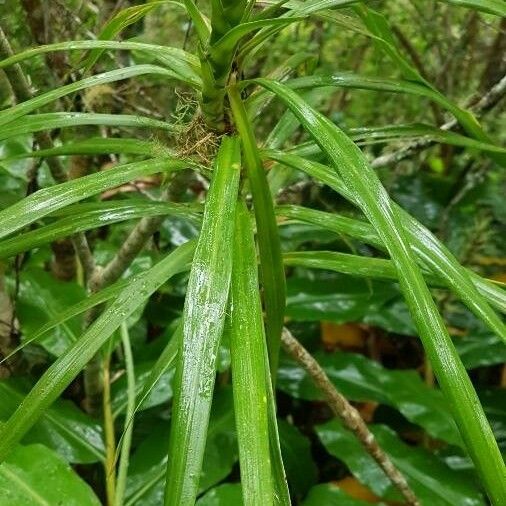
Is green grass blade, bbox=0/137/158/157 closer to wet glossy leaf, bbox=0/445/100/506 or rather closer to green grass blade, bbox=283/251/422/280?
green grass blade, bbox=283/251/422/280

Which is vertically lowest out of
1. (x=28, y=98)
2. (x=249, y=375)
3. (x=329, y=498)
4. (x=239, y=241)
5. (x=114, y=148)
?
(x=329, y=498)

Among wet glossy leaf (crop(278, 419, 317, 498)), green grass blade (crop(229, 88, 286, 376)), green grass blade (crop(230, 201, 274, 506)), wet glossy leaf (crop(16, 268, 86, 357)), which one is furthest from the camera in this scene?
wet glossy leaf (crop(278, 419, 317, 498))

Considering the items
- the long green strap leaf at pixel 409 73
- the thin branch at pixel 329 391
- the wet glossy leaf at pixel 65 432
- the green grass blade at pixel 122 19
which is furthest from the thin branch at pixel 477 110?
the wet glossy leaf at pixel 65 432

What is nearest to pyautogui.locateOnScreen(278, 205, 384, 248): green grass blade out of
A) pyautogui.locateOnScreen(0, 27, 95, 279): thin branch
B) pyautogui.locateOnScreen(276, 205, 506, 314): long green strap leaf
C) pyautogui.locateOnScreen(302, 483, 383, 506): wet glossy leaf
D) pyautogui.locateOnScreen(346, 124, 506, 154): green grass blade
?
pyautogui.locateOnScreen(276, 205, 506, 314): long green strap leaf

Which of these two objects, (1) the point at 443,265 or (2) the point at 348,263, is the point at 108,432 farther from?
(1) the point at 443,265

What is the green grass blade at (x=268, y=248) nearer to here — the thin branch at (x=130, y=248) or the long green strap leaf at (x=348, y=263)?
the long green strap leaf at (x=348, y=263)

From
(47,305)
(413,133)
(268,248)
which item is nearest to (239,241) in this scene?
(268,248)
